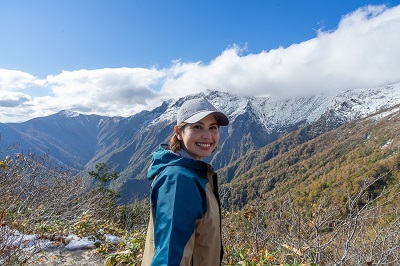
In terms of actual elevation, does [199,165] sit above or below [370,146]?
above

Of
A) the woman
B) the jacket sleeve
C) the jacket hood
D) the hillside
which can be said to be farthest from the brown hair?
the hillside

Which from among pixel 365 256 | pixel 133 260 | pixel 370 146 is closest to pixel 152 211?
pixel 365 256

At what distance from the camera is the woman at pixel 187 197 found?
4.63 ft

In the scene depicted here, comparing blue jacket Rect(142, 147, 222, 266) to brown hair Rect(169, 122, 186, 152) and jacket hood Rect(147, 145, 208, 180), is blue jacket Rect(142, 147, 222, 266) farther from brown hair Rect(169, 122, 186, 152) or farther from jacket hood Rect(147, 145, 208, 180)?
brown hair Rect(169, 122, 186, 152)

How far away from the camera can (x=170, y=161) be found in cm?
167

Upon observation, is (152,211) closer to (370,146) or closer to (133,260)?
(133,260)

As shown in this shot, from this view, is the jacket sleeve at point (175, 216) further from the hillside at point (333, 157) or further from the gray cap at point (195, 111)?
the hillside at point (333, 157)

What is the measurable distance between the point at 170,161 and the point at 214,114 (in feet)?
1.53

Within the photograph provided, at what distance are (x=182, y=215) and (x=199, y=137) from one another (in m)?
0.60

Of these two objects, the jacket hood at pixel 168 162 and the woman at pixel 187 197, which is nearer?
the woman at pixel 187 197

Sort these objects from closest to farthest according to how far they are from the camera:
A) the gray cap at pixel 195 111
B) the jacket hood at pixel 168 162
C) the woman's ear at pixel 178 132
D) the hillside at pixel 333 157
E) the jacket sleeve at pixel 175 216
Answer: the jacket sleeve at pixel 175 216 < the jacket hood at pixel 168 162 < the gray cap at pixel 195 111 < the woman's ear at pixel 178 132 < the hillside at pixel 333 157

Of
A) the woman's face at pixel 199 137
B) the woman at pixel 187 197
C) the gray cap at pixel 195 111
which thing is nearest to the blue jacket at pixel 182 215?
the woman at pixel 187 197

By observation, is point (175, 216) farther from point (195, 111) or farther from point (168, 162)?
point (195, 111)

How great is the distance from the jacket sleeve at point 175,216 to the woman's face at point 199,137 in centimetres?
36
